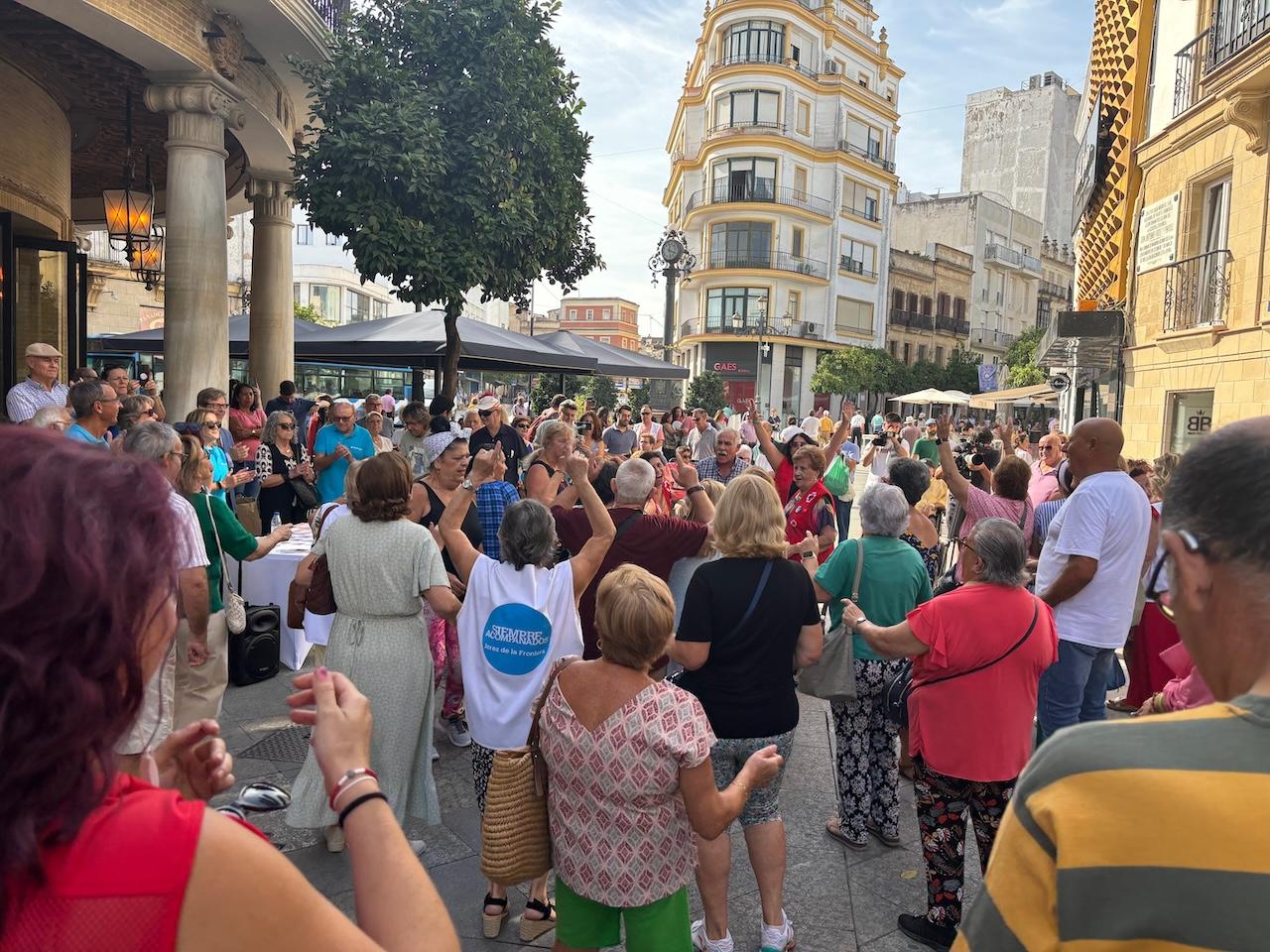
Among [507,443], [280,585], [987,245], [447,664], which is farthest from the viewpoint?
[987,245]

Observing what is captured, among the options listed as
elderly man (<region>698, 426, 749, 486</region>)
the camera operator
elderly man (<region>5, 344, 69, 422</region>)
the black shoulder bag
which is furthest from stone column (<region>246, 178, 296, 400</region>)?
the black shoulder bag

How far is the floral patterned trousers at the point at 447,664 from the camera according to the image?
5.19 metres

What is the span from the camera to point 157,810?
3.14 feet

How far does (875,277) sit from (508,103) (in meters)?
44.6

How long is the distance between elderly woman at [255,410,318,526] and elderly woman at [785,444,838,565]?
409 cm

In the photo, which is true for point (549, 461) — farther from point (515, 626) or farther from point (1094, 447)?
point (1094, 447)

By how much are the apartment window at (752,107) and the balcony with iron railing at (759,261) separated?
687 centimetres

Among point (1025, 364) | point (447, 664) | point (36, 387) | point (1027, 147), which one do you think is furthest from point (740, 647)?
point (1027, 147)

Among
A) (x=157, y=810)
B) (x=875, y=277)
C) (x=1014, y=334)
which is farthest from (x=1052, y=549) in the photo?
(x=1014, y=334)

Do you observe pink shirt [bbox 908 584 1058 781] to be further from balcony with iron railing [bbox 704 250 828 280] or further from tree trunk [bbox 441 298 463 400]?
balcony with iron railing [bbox 704 250 828 280]

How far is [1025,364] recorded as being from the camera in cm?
4603

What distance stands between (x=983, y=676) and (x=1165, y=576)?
2.19 m

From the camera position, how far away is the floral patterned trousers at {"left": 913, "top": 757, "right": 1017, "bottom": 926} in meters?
3.35

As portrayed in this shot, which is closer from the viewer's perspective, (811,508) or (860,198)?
(811,508)
